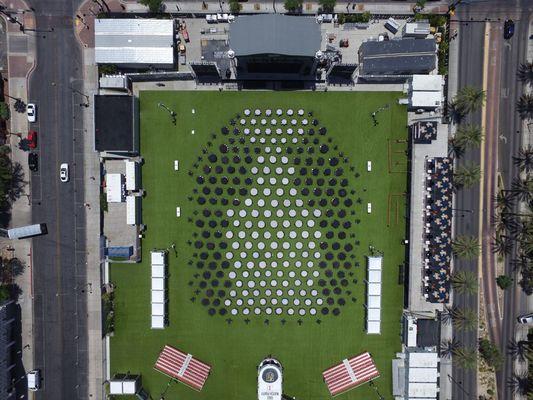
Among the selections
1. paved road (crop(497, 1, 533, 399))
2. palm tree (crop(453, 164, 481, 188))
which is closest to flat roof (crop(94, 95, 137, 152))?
palm tree (crop(453, 164, 481, 188))

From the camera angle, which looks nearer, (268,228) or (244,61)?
(244,61)

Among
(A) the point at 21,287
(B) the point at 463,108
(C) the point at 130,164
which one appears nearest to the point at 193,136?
(C) the point at 130,164

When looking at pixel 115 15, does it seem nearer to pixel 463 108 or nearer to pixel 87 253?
pixel 87 253

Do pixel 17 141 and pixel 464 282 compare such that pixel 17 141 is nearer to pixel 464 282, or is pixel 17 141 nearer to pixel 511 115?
pixel 464 282

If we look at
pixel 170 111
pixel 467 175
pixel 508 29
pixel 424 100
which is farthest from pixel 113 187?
pixel 508 29

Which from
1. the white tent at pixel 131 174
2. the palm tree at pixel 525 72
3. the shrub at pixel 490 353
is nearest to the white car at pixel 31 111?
the white tent at pixel 131 174

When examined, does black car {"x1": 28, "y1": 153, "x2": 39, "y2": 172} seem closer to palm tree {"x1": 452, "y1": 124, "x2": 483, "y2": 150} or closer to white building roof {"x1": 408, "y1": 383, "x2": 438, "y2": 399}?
palm tree {"x1": 452, "y1": 124, "x2": 483, "y2": 150}

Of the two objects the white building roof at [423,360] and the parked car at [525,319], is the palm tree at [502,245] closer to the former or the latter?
the parked car at [525,319]
